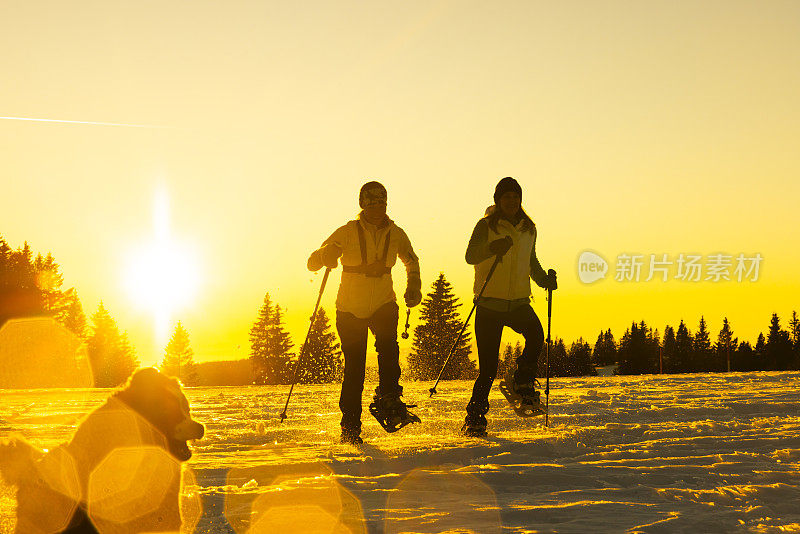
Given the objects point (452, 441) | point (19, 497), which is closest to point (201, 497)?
point (19, 497)

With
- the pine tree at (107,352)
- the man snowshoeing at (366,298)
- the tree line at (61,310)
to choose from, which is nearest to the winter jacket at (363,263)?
the man snowshoeing at (366,298)

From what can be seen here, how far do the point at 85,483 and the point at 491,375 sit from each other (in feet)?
17.9

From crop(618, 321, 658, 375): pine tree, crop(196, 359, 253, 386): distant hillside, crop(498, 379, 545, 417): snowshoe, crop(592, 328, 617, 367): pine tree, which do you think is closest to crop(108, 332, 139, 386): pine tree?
crop(196, 359, 253, 386): distant hillside

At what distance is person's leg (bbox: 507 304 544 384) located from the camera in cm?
870

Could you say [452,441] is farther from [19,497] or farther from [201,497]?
[19,497]

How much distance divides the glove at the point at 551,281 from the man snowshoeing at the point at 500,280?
51 cm

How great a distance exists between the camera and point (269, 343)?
284 ft

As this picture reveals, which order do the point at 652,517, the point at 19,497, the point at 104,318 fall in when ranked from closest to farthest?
the point at 19,497 → the point at 652,517 → the point at 104,318

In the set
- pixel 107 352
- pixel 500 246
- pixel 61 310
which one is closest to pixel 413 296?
pixel 500 246

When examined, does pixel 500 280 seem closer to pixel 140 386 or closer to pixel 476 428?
pixel 476 428

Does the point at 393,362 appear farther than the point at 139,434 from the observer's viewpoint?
Yes

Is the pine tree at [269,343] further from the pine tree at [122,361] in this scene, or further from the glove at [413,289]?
the glove at [413,289]

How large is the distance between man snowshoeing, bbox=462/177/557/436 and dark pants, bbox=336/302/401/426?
91 centimetres

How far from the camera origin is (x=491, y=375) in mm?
8453
